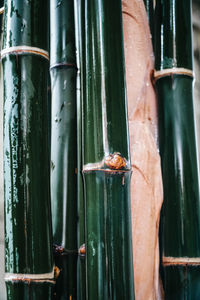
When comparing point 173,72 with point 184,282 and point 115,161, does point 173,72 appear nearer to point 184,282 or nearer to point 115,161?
point 115,161

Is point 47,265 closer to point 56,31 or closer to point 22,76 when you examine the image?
point 22,76

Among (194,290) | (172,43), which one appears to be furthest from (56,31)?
(194,290)

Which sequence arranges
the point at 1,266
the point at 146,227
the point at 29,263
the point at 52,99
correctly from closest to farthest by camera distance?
the point at 29,263
the point at 146,227
the point at 52,99
the point at 1,266

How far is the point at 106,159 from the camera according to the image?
69 cm

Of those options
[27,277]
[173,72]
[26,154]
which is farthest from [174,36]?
[27,277]

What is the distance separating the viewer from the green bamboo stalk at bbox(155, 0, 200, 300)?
0.80 metres

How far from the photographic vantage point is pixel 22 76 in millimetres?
726

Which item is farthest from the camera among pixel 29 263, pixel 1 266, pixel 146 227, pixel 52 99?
pixel 1 266

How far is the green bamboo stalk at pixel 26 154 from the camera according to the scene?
0.68 meters

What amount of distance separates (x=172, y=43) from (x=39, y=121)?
34cm

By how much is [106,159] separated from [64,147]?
0.20 metres

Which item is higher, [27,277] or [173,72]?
[173,72]

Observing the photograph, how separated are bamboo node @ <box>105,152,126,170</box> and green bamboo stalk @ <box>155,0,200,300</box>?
18cm

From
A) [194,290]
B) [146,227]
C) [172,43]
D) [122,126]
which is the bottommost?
[194,290]
